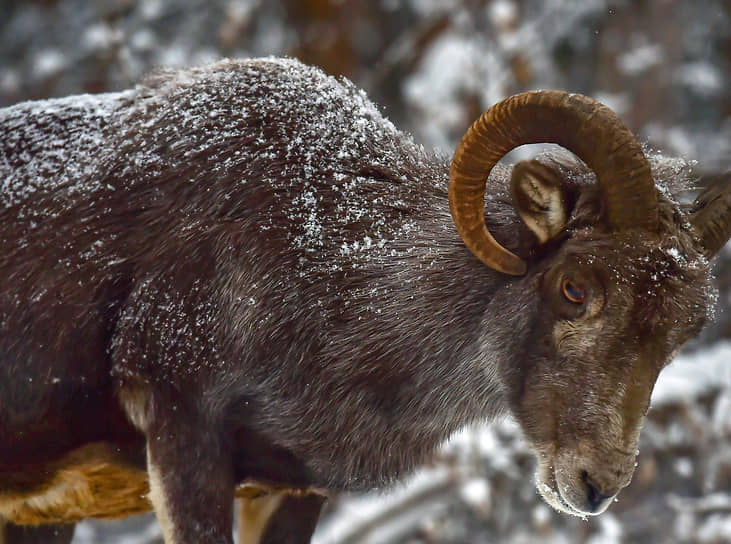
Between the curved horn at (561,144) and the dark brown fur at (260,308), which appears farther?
the dark brown fur at (260,308)

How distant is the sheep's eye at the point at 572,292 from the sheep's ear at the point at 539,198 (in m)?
0.23

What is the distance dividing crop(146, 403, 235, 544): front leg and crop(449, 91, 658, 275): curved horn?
1.38 metres

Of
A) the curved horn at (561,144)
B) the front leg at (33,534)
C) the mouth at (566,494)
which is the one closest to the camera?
the curved horn at (561,144)

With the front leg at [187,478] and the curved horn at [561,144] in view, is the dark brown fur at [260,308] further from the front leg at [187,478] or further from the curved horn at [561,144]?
the curved horn at [561,144]

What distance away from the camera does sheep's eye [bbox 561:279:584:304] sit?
406 centimetres

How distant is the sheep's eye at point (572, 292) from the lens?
4.06 meters

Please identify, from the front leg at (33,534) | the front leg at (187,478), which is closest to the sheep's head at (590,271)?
the front leg at (187,478)

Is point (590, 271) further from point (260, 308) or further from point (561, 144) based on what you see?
point (260, 308)

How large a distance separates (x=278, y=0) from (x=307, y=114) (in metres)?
9.89

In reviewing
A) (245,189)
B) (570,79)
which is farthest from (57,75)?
(245,189)

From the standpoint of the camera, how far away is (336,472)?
15.0 ft

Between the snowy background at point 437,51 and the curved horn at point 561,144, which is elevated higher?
the snowy background at point 437,51

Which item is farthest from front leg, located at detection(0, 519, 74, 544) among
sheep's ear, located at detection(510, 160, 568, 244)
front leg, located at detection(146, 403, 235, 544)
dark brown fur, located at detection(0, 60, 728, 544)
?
sheep's ear, located at detection(510, 160, 568, 244)

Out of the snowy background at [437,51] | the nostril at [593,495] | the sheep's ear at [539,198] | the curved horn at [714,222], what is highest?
the snowy background at [437,51]
